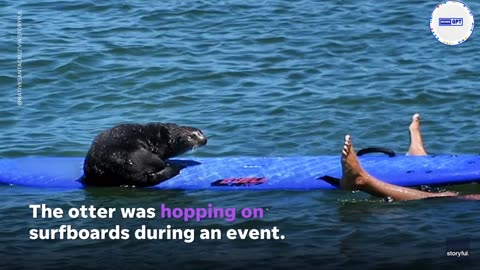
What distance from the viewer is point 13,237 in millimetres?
8977

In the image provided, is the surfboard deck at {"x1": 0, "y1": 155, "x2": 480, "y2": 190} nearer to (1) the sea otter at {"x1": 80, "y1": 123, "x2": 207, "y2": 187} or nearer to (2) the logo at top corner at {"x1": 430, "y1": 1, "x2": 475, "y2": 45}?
(1) the sea otter at {"x1": 80, "y1": 123, "x2": 207, "y2": 187}

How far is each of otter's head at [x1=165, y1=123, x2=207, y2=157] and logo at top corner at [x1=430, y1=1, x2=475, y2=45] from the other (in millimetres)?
5644

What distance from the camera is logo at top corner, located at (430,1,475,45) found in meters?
15.0

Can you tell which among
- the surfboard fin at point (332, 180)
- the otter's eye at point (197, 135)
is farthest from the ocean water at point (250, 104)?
the otter's eye at point (197, 135)

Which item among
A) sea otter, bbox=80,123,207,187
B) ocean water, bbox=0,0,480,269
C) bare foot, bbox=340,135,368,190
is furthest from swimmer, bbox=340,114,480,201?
sea otter, bbox=80,123,207,187

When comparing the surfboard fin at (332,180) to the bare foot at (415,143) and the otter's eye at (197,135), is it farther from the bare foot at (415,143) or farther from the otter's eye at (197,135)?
the otter's eye at (197,135)

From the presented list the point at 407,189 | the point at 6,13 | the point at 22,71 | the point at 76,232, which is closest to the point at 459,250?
the point at 407,189

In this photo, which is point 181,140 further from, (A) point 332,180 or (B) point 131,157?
(A) point 332,180

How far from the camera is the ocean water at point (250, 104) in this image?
862 centimetres

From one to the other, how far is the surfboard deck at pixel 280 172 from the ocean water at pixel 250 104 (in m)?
0.12

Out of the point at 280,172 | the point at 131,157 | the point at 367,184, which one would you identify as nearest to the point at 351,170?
the point at 367,184

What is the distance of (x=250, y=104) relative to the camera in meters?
13.3

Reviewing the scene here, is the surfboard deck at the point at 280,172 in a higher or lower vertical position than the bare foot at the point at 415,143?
lower

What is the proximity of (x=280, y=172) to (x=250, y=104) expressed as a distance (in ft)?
10.5
